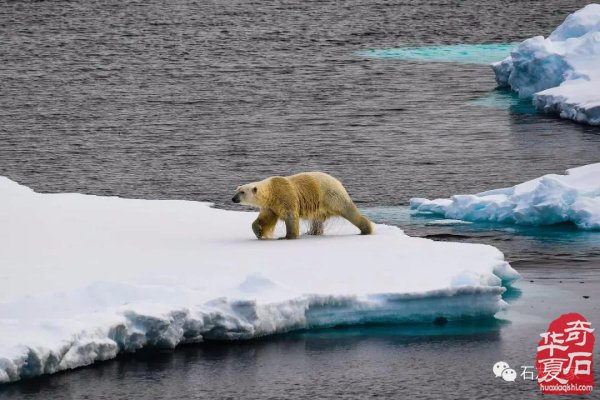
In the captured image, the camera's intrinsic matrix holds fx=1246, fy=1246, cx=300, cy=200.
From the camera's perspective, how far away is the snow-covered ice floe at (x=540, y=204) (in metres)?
22.4

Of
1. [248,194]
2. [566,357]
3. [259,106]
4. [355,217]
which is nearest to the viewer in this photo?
[566,357]

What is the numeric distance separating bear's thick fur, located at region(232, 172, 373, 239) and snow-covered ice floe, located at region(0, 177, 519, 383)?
295 millimetres

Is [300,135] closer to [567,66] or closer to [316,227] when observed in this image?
[567,66]

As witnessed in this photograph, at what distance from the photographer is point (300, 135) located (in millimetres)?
36969

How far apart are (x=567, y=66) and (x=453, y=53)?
1797cm

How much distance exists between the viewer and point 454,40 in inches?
2360

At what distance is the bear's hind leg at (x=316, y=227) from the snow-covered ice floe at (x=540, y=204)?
213 inches

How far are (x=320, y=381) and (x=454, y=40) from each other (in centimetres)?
4823

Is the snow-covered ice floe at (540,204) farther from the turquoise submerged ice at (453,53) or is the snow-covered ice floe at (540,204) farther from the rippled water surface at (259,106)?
the turquoise submerged ice at (453,53)

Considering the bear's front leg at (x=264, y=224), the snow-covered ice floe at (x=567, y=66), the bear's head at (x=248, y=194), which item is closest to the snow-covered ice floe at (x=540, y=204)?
the bear's front leg at (x=264, y=224)

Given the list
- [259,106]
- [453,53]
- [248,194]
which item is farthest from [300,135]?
[453,53]

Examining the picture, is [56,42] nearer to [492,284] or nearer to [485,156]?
[485,156]

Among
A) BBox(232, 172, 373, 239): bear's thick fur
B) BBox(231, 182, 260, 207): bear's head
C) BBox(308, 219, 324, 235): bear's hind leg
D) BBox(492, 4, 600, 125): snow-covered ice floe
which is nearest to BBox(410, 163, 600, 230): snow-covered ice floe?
BBox(232, 172, 373, 239): bear's thick fur

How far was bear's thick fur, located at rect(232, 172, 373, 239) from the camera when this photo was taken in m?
18.2
